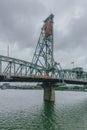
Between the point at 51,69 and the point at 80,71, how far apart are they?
53.5 metres

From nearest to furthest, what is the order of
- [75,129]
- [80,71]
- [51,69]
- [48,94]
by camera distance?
[75,129] < [48,94] < [51,69] < [80,71]

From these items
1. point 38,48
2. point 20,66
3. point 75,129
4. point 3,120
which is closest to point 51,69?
point 38,48

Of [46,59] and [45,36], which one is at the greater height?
[45,36]

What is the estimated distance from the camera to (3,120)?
66062 millimetres

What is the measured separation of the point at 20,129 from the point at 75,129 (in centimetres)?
1079

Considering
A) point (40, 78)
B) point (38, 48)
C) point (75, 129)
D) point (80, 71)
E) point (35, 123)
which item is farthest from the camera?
point (80, 71)

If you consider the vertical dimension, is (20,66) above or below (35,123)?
above

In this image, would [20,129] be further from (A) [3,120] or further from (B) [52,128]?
(A) [3,120]

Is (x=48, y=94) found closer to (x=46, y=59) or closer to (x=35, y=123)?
(x=46, y=59)

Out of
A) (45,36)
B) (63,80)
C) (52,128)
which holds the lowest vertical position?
(52,128)

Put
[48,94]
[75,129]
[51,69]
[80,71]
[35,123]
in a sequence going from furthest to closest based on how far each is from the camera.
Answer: [80,71], [51,69], [48,94], [35,123], [75,129]

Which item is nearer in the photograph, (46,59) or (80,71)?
(46,59)

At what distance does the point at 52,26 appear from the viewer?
15262 centimetres

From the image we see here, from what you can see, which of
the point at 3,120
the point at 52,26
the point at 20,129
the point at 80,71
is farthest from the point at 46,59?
the point at 20,129
